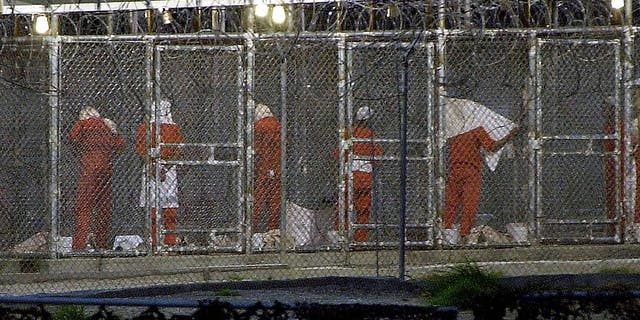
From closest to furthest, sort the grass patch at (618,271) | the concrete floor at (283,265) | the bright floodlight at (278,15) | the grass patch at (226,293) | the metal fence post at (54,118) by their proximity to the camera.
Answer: the grass patch at (226,293), the grass patch at (618,271), the concrete floor at (283,265), the metal fence post at (54,118), the bright floodlight at (278,15)

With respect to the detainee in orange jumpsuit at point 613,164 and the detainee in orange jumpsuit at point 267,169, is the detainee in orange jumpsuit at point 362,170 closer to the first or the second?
the detainee in orange jumpsuit at point 267,169

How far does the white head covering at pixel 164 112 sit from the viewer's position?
11.8 m

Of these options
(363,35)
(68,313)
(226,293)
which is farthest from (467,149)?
(68,313)

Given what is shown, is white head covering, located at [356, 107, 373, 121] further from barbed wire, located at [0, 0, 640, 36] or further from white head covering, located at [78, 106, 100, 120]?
white head covering, located at [78, 106, 100, 120]

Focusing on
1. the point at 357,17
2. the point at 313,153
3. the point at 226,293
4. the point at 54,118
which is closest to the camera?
the point at 226,293

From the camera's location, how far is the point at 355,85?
1197 cm

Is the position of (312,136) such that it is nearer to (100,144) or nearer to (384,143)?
(384,143)

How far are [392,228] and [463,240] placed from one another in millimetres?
711

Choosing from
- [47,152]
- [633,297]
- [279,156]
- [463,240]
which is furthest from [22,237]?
[633,297]

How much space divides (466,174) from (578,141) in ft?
3.79

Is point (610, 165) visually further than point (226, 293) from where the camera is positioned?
Yes

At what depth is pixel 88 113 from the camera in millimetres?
11883

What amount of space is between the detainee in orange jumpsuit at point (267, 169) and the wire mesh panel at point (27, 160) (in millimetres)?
1979

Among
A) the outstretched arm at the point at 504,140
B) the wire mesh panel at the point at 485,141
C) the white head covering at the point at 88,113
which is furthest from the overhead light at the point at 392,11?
the white head covering at the point at 88,113
